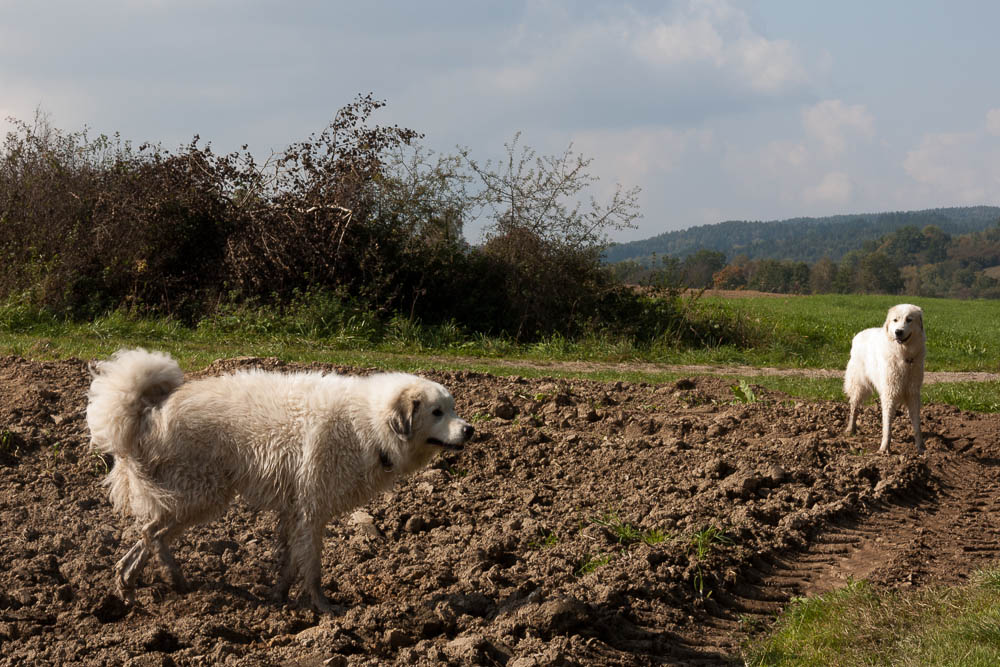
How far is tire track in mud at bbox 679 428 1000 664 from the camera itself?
548 centimetres

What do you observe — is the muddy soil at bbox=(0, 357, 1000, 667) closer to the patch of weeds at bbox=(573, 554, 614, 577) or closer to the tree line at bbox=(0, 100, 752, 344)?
the patch of weeds at bbox=(573, 554, 614, 577)

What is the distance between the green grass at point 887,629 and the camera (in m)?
4.55

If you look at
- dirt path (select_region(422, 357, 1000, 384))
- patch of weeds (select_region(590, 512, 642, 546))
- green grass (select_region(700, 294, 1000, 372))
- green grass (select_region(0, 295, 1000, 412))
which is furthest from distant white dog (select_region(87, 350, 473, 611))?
green grass (select_region(700, 294, 1000, 372))

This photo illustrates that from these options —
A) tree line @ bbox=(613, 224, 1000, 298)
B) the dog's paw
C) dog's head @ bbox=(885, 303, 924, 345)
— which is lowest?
the dog's paw

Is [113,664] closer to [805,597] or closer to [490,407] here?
[805,597]

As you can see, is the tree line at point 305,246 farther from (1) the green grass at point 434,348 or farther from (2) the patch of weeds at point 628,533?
(2) the patch of weeds at point 628,533

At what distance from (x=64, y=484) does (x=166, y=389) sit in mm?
2214

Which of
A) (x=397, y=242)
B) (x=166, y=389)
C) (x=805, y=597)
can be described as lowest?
(x=805, y=597)

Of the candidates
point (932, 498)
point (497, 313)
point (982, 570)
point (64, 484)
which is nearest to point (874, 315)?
point (497, 313)

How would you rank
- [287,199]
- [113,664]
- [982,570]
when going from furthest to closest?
[287,199] → [982,570] → [113,664]

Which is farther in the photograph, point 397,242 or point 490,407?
point 397,242

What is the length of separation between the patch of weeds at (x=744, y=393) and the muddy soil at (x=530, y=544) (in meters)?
1.26

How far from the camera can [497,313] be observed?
19.6 metres

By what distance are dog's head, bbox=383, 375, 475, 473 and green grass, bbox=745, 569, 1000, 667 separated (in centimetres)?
206
